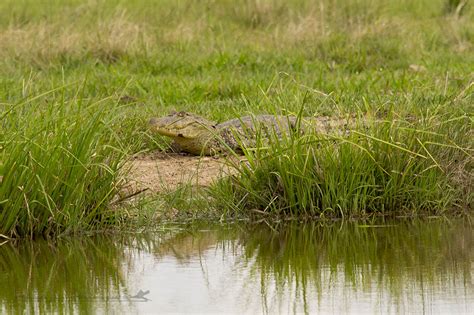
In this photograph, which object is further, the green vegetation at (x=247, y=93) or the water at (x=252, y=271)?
the green vegetation at (x=247, y=93)

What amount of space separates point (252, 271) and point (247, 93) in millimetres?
4731

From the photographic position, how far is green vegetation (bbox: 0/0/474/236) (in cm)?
721

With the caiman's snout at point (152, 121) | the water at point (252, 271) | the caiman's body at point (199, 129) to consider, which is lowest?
the water at point (252, 271)

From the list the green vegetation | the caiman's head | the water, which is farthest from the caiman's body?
the water

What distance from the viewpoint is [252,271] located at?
6.48m

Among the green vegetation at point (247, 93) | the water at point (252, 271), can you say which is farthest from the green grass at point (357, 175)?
the water at point (252, 271)

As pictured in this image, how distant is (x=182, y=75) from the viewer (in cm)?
1231

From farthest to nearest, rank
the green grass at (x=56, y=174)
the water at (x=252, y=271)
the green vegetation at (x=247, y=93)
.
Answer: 1. the green vegetation at (x=247, y=93)
2. the green grass at (x=56, y=174)
3. the water at (x=252, y=271)

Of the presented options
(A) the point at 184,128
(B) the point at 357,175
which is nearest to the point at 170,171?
(A) the point at 184,128

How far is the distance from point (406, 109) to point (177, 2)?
900cm

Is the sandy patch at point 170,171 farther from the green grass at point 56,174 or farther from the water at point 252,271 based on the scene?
the water at point 252,271

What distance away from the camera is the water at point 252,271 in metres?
5.72

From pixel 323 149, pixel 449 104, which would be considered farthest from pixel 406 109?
pixel 323 149

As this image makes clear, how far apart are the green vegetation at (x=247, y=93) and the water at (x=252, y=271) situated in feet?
0.92
